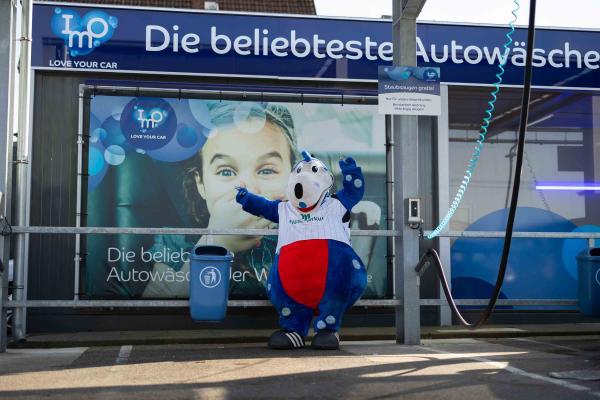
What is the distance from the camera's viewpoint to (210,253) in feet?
23.1

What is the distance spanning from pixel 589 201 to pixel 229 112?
504 cm

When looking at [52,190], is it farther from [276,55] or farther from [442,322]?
[442,322]

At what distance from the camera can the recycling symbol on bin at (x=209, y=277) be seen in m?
6.86

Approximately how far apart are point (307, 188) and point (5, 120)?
2854mm

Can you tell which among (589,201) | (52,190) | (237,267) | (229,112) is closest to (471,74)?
(589,201)

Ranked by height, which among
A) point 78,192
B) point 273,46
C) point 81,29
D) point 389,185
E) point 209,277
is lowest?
point 209,277

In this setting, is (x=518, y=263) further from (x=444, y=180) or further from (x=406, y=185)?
(x=406, y=185)

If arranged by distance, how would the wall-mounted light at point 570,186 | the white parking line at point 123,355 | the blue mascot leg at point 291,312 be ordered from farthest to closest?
1. the wall-mounted light at point 570,186
2. the blue mascot leg at point 291,312
3. the white parking line at point 123,355

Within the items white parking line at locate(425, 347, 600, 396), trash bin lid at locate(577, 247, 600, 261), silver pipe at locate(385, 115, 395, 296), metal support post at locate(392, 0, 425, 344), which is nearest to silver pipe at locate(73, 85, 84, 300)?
silver pipe at locate(385, 115, 395, 296)

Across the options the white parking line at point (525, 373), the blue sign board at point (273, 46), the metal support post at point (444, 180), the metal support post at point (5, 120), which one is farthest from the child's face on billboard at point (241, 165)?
A: the white parking line at point (525, 373)

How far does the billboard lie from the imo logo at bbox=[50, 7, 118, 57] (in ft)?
2.26

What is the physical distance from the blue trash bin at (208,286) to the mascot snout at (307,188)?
2.86 ft

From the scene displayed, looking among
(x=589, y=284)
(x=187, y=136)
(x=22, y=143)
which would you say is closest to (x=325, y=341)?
(x=589, y=284)

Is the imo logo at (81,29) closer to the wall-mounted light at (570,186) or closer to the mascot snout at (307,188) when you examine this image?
the mascot snout at (307,188)
